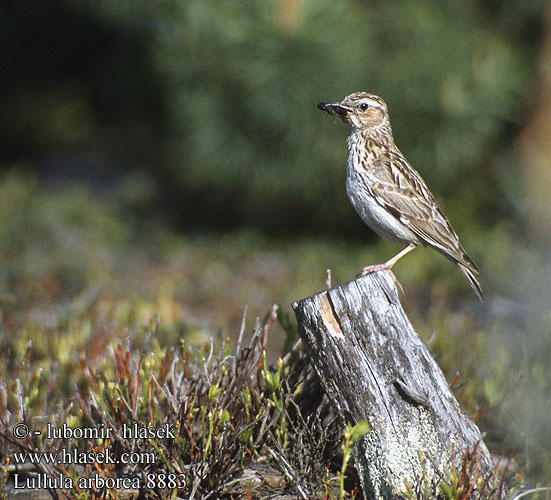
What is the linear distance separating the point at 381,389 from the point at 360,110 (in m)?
1.82

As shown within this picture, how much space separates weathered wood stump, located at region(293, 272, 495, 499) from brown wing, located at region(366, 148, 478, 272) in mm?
1050

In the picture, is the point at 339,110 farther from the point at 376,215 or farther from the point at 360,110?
the point at 376,215

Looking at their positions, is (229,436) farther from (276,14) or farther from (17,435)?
(276,14)

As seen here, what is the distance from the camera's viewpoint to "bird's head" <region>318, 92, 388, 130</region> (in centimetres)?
431

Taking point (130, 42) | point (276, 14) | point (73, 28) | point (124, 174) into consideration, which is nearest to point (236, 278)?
point (276, 14)

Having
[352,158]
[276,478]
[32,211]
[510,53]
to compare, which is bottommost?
[276,478]

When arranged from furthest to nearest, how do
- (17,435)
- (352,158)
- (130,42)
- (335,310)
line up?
(130,42) → (352,158) → (17,435) → (335,310)

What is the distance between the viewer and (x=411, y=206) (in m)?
4.25

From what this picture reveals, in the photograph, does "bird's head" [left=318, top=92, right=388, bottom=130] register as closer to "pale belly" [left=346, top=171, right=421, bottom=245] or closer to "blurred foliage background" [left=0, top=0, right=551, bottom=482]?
"pale belly" [left=346, top=171, right=421, bottom=245]

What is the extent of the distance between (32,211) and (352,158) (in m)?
6.25

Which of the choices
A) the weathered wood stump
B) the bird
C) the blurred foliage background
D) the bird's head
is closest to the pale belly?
the bird

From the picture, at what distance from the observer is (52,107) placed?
1391cm

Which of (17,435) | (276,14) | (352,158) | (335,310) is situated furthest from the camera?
(276,14)

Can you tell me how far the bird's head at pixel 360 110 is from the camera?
170 inches
